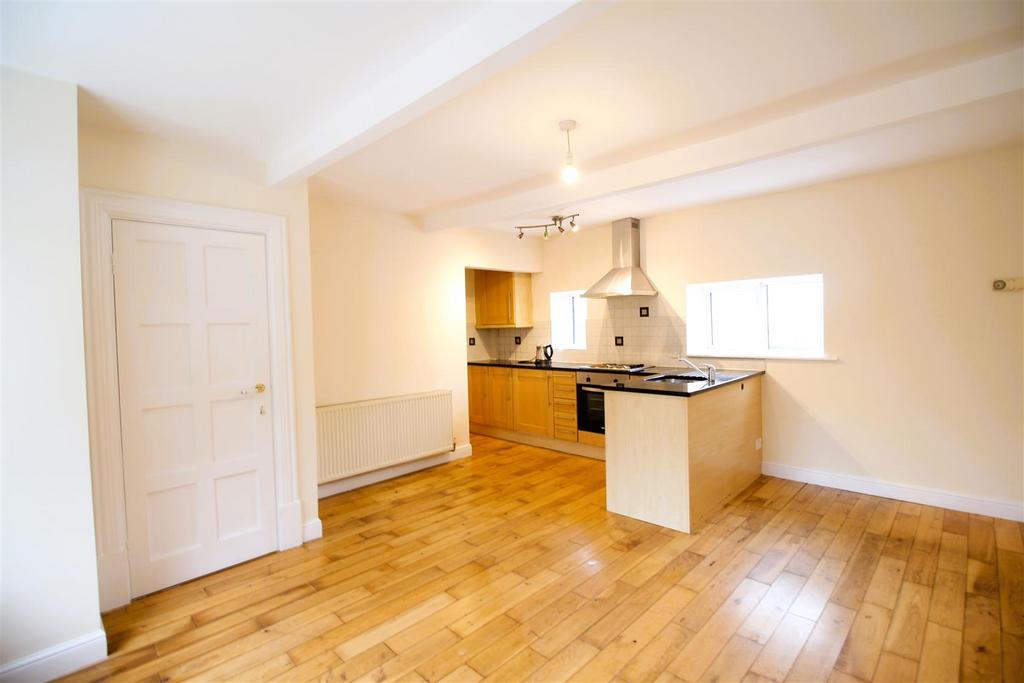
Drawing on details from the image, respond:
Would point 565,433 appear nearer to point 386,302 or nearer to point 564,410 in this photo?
point 564,410

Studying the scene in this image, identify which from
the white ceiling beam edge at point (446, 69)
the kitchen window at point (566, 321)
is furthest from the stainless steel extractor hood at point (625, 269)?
the white ceiling beam edge at point (446, 69)

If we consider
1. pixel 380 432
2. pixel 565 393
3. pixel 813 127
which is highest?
pixel 813 127

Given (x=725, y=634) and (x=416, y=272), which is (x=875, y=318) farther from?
(x=416, y=272)

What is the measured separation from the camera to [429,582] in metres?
2.52

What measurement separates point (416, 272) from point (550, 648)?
3.42 m

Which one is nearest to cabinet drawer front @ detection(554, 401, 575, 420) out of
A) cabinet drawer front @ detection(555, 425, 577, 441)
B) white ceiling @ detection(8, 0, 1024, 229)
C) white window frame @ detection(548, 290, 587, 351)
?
cabinet drawer front @ detection(555, 425, 577, 441)

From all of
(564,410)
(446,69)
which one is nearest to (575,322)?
(564,410)

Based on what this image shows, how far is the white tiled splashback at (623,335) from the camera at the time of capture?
4750 mm

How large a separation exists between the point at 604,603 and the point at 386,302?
3.06m

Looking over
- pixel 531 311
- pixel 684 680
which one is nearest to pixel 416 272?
pixel 531 311

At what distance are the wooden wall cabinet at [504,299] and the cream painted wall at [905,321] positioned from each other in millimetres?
2330

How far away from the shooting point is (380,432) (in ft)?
13.6

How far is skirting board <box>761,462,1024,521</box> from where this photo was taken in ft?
10.4

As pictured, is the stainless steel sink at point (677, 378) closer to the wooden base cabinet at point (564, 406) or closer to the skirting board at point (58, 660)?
the wooden base cabinet at point (564, 406)
